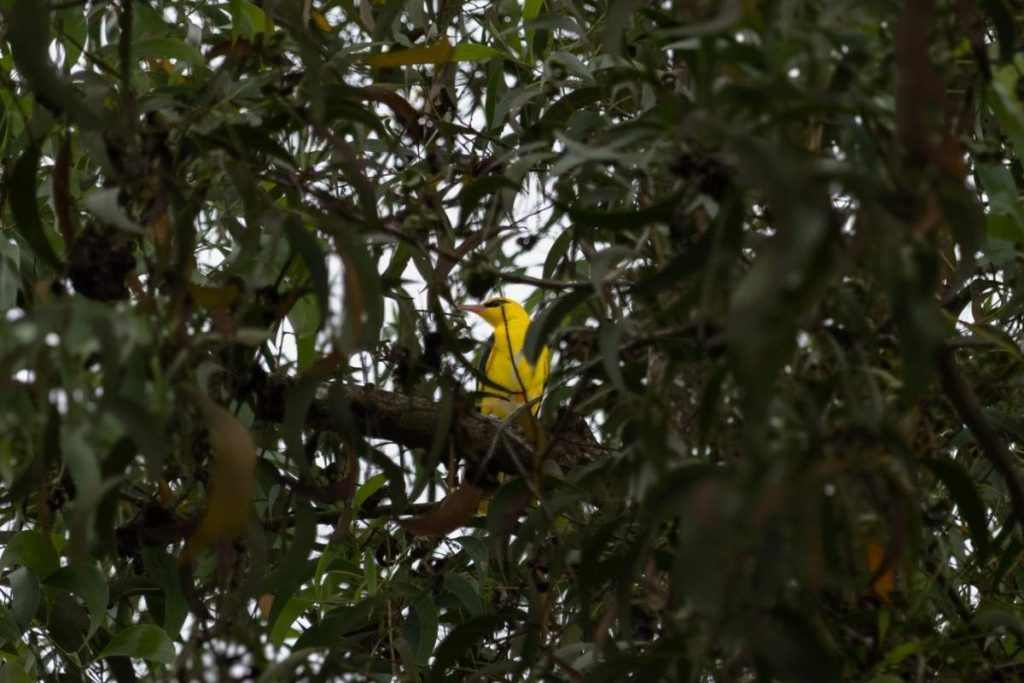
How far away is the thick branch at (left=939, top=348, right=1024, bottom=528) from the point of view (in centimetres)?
131

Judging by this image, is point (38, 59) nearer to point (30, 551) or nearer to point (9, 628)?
point (30, 551)

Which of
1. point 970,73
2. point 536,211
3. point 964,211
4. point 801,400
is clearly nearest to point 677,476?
point 801,400

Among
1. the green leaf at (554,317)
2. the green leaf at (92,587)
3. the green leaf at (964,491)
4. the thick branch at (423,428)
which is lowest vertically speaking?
the green leaf at (964,491)

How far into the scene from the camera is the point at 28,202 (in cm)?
136

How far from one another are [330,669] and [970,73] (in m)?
0.76

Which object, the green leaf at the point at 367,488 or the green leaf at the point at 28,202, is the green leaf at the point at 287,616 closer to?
the green leaf at the point at 367,488

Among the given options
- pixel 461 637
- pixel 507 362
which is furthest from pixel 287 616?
pixel 507 362

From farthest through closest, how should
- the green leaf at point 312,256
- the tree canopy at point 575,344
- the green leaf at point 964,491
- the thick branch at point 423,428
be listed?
the thick branch at point 423,428
the green leaf at point 964,491
the green leaf at point 312,256
the tree canopy at point 575,344

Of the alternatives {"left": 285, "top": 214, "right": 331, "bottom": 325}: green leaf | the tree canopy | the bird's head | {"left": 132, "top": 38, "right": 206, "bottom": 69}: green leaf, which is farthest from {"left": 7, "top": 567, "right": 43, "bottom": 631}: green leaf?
the bird's head

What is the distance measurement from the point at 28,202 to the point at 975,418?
0.89 m

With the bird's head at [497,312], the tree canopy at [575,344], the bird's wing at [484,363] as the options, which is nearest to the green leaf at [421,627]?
the tree canopy at [575,344]

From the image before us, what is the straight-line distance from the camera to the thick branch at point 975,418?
131 centimetres

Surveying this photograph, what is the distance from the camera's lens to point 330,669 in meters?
1.37

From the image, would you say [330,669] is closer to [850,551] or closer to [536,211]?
[850,551]
